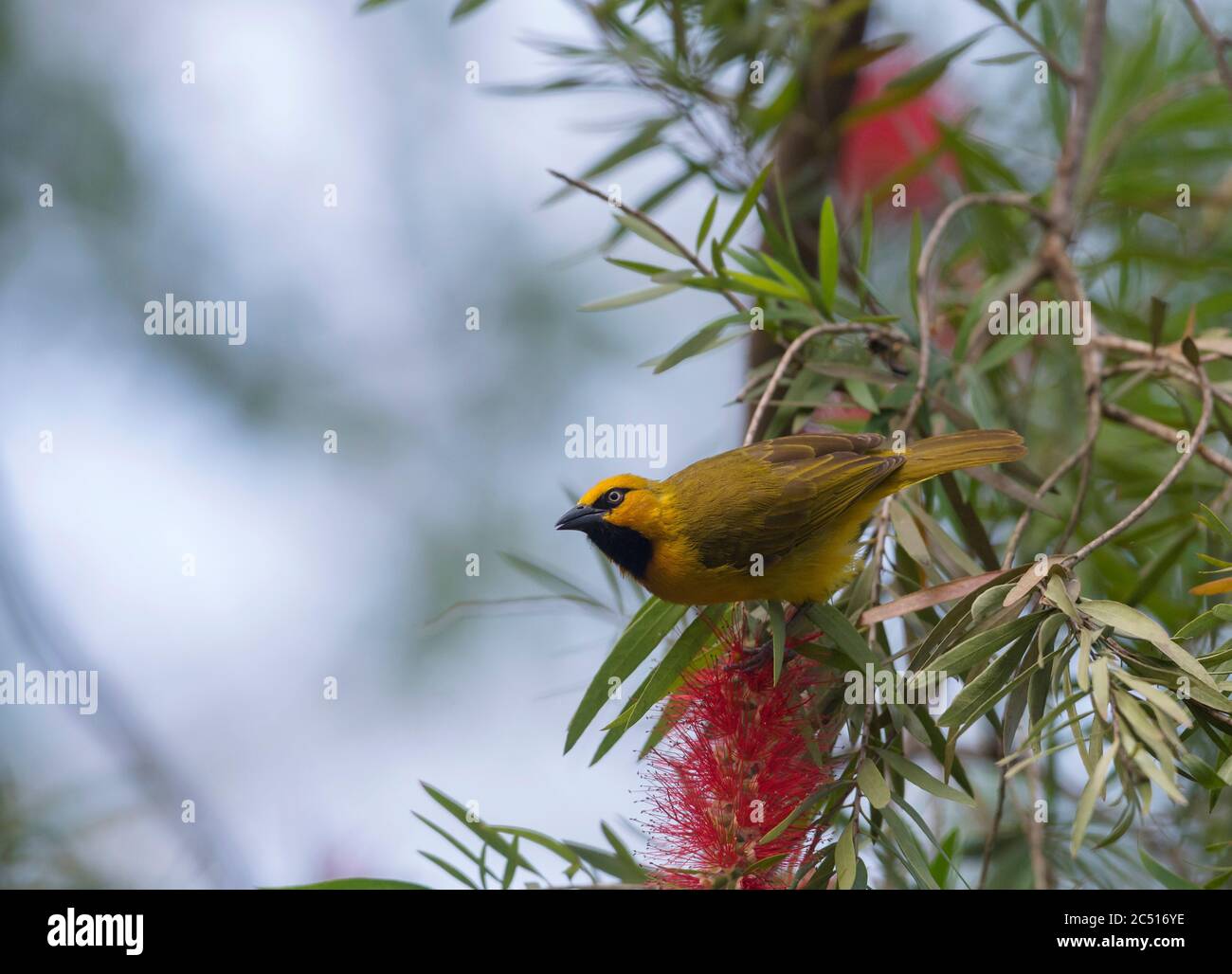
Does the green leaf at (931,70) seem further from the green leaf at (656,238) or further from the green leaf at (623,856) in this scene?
the green leaf at (623,856)

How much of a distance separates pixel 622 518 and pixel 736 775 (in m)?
0.57

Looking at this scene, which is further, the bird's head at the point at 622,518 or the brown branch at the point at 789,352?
the bird's head at the point at 622,518

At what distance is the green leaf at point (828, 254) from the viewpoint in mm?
1847

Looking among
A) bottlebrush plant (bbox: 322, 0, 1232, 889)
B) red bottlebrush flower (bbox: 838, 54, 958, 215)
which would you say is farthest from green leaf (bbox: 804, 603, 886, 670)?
red bottlebrush flower (bbox: 838, 54, 958, 215)

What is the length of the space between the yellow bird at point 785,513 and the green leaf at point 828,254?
23 cm

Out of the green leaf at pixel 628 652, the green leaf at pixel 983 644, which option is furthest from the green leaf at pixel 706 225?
the green leaf at pixel 983 644

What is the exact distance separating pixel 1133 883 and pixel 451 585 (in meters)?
2.54

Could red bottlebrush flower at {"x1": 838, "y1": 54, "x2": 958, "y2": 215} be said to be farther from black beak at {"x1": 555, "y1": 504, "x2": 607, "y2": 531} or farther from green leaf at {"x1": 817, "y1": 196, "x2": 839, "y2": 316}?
black beak at {"x1": 555, "y1": 504, "x2": 607, "y2": 531}

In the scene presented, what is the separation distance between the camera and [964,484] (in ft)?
7.25

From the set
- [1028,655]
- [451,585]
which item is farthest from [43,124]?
[1028,655]

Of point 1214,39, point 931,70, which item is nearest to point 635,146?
point 931,70

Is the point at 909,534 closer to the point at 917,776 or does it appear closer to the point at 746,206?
the point at 917,776

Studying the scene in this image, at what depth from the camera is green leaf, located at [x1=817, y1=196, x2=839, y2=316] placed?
1.85m
